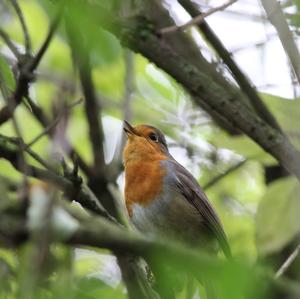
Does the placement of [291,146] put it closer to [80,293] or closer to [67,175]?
[67,175]

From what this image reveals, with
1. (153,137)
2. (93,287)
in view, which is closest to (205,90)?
(153,137)

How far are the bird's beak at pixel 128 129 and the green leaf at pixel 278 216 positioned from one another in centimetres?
159

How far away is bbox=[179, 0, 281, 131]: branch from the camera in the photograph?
4.44 m

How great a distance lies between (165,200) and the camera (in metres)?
5.50

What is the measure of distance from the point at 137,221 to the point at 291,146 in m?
1.56

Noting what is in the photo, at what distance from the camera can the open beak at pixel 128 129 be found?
5711 mm

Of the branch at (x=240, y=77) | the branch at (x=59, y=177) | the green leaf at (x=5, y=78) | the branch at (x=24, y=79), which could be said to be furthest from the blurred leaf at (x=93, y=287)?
the branch at (x=240, y=77)

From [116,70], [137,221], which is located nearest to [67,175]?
[137,221]

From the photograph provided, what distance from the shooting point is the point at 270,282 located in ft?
5.57

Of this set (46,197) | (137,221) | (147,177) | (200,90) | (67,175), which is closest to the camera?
(46,197)

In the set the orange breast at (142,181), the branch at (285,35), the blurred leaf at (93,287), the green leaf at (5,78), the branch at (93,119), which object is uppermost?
the branch at (285,35)

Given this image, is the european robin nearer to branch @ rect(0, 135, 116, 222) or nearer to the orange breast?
the orange breast

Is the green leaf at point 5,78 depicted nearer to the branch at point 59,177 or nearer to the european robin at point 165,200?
the branch at point 59,177

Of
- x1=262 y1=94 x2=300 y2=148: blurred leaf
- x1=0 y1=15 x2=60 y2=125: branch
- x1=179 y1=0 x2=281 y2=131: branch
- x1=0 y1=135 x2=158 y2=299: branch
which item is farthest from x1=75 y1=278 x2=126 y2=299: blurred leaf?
x1=179 y1=0 x2=281 y2=131: branch
